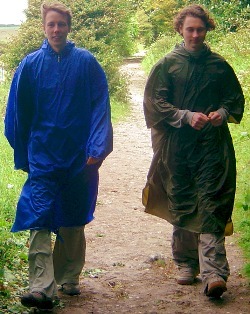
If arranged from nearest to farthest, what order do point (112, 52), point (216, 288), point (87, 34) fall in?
point (216, 288)
point (87, 34)
point (112, 52)

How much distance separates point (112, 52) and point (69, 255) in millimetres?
14794

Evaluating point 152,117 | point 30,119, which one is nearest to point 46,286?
point 30,119

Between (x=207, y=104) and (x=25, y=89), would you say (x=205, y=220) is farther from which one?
(x=25, y=89)

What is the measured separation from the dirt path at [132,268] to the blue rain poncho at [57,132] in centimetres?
73

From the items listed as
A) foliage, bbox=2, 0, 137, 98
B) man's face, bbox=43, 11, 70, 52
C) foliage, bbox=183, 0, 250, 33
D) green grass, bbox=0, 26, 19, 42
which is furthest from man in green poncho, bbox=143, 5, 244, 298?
foliage, bbox=183, 0, 250, 33

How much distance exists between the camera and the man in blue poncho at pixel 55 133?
5.95m

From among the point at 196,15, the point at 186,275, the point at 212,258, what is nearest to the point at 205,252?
the point at 212,258

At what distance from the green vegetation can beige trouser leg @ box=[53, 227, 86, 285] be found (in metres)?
0.37

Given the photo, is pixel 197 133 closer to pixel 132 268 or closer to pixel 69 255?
pixel 69 255

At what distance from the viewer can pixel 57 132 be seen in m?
6.01

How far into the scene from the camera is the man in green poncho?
20.6 ft

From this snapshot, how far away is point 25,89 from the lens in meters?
6.10

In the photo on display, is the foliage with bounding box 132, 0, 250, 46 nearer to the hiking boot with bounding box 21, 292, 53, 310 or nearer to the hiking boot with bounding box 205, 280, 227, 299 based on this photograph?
the hiking boot with bounding box 205, 280, 227, 299

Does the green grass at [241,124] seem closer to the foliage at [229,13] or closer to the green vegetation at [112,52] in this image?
the green vegetation at [112,52]
